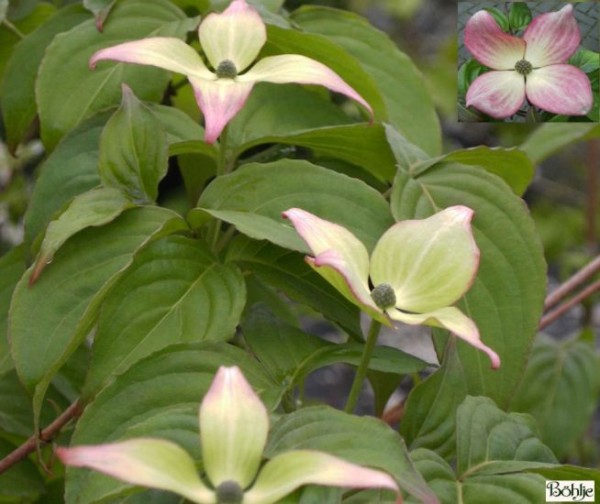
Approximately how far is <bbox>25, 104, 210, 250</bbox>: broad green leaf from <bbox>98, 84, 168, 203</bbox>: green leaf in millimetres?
44

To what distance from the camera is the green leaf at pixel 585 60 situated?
0.65m

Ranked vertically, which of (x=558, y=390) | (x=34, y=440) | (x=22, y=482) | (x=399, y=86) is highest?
(x=399, y=86)

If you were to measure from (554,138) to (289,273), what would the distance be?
401 mm

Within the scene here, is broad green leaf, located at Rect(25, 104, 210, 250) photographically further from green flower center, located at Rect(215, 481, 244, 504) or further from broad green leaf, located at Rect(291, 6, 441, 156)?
green flower center, located at Rect(215, 481, 244, 504)

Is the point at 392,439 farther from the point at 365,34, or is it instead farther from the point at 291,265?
the point at 365,34

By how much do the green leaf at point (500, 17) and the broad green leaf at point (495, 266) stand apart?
3.6 inches

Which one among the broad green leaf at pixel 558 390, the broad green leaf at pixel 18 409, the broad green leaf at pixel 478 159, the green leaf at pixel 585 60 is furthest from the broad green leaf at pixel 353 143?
the broad green leaf at pixel 558 390

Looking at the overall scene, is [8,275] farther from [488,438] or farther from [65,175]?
[488,438]

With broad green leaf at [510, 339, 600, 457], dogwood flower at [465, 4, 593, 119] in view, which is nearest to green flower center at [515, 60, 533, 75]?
dogwood flower at [465, 4, 593, 119]

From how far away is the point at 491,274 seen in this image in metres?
0.60

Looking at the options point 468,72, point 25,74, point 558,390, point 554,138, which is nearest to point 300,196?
point 468,72

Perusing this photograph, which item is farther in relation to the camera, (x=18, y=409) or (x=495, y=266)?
(x=18, y=409)

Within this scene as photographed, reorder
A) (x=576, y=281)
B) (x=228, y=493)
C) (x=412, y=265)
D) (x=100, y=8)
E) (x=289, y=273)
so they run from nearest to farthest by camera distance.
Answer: (x=228, y=493), (x=412, y=265), (x=289, y=273), (x=100, y=8), (x=576, y=281)

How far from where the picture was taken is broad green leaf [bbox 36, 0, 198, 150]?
69cm
